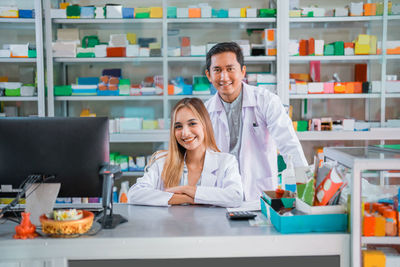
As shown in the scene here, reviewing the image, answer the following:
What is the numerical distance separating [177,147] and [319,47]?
280cm

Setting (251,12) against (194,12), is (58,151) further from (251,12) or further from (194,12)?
(251,12)

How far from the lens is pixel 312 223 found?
1360 mm

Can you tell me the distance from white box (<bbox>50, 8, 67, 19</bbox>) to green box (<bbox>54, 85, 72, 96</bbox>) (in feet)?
2.43

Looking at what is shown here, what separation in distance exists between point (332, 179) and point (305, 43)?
3.20 meters

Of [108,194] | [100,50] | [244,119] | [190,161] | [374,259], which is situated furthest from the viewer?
[100,50]

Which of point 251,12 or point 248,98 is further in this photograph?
point 251,12

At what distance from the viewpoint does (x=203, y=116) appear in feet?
6.91

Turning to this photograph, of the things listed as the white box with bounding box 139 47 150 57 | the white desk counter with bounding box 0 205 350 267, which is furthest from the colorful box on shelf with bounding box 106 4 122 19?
the white desk counter with bounding box 0 205 350 267

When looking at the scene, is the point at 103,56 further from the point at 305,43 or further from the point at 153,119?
the point at 305,43

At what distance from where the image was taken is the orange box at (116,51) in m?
4.28

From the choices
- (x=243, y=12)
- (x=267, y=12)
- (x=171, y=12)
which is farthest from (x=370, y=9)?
(x=171, y=12)

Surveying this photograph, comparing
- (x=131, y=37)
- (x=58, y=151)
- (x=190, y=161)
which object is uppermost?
(x=131, y=37)

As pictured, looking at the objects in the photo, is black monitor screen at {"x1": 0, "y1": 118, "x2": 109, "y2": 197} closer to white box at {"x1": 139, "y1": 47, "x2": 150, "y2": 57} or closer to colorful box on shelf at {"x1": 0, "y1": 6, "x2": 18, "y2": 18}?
white box at {"x1": 139, "y1": 47, "x2": 150, "y2": 57}

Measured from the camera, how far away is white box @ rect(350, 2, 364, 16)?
420 cm
